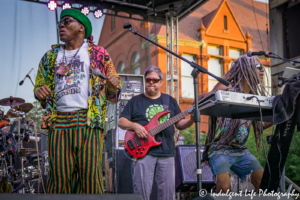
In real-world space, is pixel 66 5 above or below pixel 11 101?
above

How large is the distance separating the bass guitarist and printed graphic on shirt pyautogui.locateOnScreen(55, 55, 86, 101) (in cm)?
113

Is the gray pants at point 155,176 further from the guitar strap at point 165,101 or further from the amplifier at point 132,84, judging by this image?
the amplifier at point 132,84

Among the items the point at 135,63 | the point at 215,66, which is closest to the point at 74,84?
the point at 135,63

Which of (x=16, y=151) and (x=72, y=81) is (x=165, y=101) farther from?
(x=16, y=151)

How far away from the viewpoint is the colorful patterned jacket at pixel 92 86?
9.08 ft

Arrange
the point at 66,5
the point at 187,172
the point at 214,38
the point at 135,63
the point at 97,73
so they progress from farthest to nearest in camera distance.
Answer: the point at 214,38, the point at 135,63, the point at 66,5, the point at 187,172, the point at 97,73

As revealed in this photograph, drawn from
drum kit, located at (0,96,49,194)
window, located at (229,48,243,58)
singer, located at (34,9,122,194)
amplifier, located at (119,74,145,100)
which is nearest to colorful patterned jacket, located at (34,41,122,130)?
singer, located at (34,9,122,194)

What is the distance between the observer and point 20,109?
21.8 feet

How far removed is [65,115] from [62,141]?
21 centimetres

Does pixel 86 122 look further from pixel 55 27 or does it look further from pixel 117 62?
pixel 117 62

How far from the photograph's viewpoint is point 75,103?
276 cm

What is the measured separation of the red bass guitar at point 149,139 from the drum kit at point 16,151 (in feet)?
9.49

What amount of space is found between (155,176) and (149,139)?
1.32 ft

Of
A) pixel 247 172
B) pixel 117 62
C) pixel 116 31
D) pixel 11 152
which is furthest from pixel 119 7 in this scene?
pixel 247 172
